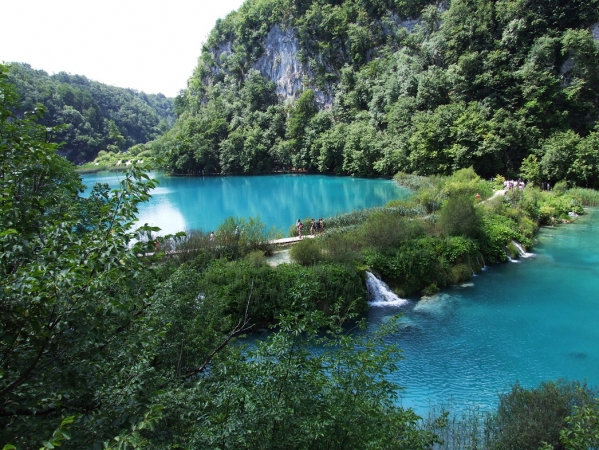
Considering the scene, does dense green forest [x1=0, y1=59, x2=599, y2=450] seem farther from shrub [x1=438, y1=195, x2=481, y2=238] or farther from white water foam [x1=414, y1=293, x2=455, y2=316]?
shrub [x1=438, y1=195, x2=481, y2=238]

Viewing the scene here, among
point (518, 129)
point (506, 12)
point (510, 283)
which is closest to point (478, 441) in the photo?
point (510, 283)

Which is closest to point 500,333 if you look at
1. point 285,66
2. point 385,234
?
point 385,234

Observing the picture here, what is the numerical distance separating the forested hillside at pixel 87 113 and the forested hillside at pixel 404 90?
103 feet

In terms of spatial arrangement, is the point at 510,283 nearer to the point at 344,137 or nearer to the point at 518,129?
the point at 518,129

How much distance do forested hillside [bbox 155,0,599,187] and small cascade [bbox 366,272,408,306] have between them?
921 inches

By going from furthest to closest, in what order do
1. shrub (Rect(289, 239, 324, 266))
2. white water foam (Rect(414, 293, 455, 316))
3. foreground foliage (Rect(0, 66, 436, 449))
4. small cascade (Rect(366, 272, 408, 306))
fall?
shrub (Rect(289, 239, 324, 266))
small cascade (Rect(366, 272, 408, 306))
white water foam (Rect(414, 293, 455, 316))
foreground foliage (Rect(0, 66, 436, 449))

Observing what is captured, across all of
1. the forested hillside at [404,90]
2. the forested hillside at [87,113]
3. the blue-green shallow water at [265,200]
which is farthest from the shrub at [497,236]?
the forested hillside at [87,113]

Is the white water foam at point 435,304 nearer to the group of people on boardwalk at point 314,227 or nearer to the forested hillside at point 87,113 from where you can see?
the group of people on boardwalk at point 314,227

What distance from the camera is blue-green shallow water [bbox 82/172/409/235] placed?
32094mm

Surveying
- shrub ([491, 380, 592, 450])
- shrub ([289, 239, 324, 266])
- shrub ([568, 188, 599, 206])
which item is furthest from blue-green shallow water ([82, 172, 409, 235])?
shrub ([491, 380, 592, 450])

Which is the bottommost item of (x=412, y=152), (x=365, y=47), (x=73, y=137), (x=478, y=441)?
(x=478, y=441)

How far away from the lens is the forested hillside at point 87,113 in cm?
8856

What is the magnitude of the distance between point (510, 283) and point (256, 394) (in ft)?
55.5

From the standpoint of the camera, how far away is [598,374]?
36.5ft
